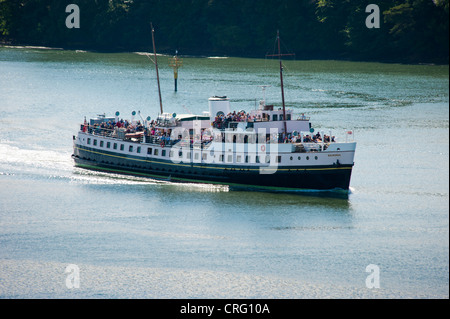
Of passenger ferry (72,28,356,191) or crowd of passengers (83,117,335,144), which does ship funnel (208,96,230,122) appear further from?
crowd of passengers (83,117,335,144)

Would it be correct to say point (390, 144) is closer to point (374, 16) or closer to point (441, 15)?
point (441, 15)

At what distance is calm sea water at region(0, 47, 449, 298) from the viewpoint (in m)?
49.2

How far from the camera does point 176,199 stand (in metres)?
66.8

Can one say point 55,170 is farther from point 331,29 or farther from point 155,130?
point 331,29

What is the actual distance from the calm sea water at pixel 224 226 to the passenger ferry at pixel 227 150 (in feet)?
4.85

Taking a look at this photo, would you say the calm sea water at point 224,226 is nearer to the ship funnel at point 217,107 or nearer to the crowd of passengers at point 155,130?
the crowd of passengers at point 155,130

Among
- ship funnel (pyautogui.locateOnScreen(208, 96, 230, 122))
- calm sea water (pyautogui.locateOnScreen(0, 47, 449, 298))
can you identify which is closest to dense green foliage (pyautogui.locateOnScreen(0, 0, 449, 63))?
calm sea water (pyautogui.locateOnScreen(0, 47, 449, 298))

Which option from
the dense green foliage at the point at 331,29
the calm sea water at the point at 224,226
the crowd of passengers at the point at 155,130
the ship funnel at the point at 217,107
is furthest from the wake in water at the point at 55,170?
the dense green foliage at the point at 331,29

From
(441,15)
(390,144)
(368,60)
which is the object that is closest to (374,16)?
(368,60)

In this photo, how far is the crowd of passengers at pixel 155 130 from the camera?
6956 cm

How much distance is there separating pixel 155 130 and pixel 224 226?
65.3 ft

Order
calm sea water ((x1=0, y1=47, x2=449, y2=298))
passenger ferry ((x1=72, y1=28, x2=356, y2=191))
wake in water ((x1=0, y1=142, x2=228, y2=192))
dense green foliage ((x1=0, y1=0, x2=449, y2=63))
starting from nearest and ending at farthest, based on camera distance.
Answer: calm sea water ((x1=0, y1=47, x2=449, y2=298)) → passenger ferry ((x1=72, y1=28, x2=356, y2=191)) → wake in water ((x1=0, y1=142, x2=228, y2=192)) → dense green foliage ((x1=0, y1=0, x2=449, y2=63))

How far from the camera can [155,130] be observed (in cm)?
7612
